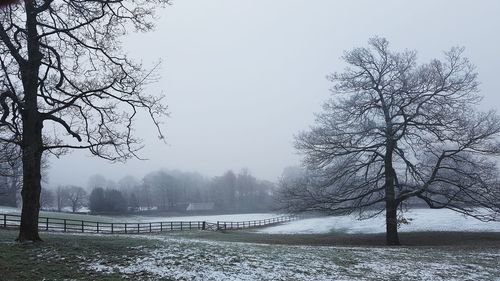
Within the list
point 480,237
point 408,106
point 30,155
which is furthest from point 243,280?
point 480,237

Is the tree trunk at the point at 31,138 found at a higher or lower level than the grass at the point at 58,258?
higher

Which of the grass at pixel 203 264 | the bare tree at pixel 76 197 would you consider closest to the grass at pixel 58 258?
the grass at pixel 203 264

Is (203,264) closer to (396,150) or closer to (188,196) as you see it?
(396,150)

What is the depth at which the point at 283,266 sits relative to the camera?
46.7 ft

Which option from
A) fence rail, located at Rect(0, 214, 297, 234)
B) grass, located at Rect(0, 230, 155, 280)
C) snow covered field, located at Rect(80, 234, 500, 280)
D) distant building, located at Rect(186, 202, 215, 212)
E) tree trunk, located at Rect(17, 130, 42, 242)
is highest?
tree trunk, located at Rect(17, 130, 42, 242)

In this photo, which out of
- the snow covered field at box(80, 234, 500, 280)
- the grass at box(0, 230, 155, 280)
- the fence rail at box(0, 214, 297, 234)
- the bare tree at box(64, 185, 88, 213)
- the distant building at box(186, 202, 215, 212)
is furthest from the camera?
the bare tree at box(64, 185, 88, 213)

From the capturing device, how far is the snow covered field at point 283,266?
12.3 metres

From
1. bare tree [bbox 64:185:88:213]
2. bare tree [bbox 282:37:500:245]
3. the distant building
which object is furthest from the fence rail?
bare tree [bbox 64:185:88:213]

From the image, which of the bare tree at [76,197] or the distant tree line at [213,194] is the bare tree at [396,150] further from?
the bare tree at [76,197]

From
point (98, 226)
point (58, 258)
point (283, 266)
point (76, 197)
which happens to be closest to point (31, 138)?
point (58, 258)

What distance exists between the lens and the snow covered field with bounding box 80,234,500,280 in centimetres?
1235

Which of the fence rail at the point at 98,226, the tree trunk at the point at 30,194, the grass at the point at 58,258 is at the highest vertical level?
the tree trunk at the point at 30,194

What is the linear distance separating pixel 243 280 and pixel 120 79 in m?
8.65

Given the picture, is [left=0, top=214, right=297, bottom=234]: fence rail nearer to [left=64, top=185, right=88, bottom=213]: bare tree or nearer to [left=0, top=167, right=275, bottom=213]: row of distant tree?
[left=0, top=167, right=275, bottom=213]: row of distant tree
